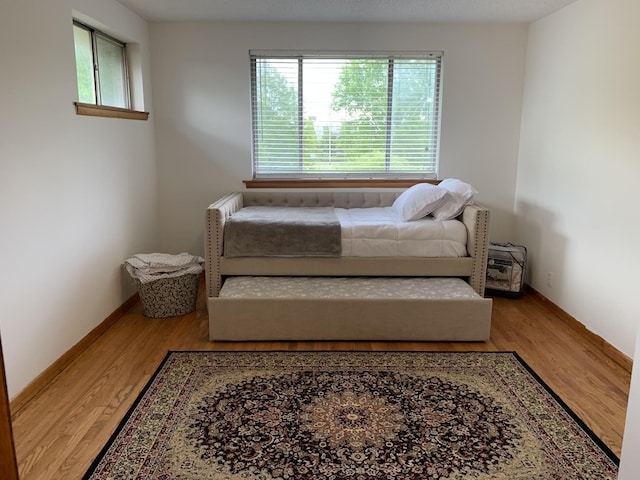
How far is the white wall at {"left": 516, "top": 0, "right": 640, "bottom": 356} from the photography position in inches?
113

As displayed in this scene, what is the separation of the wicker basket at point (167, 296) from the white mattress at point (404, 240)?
1.24 m

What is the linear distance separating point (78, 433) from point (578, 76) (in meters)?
3.78

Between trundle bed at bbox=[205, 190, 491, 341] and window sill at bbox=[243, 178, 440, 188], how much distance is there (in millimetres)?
696

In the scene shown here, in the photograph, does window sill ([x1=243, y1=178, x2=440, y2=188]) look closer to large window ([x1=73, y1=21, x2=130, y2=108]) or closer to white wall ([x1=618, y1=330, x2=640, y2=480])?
large window ([x1=73, y1=21, x2=130, y2=108])

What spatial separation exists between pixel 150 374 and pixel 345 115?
2.83 meters

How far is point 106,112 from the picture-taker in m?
3.34

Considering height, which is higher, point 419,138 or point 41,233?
point 419,138

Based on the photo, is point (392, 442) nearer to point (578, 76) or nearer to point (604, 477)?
point (604, 477)

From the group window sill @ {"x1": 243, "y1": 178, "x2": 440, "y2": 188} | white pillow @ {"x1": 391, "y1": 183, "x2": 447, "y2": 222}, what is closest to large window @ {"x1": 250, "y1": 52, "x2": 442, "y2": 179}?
window sill @ {"x1": 243, "y1": 178, "x2": 440, "y2": 188}

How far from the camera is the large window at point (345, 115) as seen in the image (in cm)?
432

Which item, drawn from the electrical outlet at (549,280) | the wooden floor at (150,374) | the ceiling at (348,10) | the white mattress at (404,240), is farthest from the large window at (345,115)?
the wooden floor at (150,374)

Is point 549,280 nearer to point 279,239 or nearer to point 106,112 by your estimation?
point 279,239

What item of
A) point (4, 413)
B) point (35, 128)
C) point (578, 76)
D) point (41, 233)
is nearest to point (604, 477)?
point (4, 413)

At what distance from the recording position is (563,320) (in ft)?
11.8
